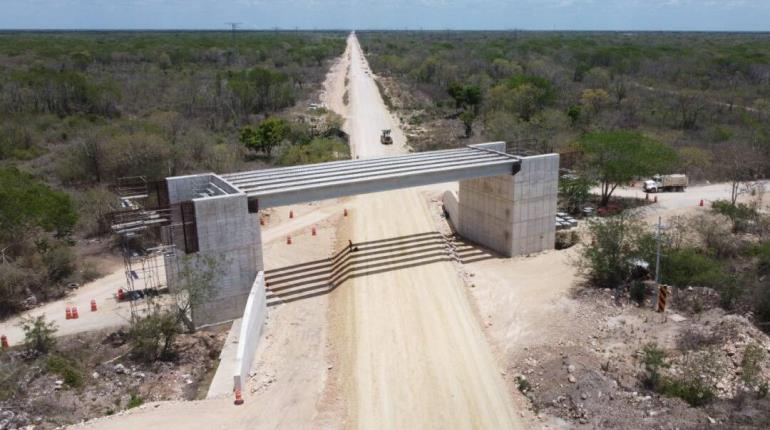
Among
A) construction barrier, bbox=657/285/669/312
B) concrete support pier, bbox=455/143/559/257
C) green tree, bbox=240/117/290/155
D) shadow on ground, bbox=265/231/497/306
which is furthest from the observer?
green tree, bbox=240/117/290/155

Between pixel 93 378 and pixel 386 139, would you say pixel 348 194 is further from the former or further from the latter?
pixel 386 139

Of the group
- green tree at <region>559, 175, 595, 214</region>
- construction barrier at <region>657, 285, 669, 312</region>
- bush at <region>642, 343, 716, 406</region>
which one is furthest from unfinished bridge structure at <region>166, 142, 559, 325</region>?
bush at <region>642, 343, 716, 406</region>

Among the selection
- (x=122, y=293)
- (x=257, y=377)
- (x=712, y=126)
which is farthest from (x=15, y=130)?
(x=712, y=126)

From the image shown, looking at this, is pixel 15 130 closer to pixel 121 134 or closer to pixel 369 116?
pixel 121 134

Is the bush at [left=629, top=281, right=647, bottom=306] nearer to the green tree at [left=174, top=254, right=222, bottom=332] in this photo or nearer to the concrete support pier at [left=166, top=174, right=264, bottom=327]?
the concrete support pier at [left=166, top=174, right=264, bottom=327]

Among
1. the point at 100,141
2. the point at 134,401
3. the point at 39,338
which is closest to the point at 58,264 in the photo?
the point at 39,338

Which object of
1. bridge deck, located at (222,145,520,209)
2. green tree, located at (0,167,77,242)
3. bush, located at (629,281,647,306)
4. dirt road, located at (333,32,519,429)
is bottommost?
dirt road, located at (333,32,519,429)
